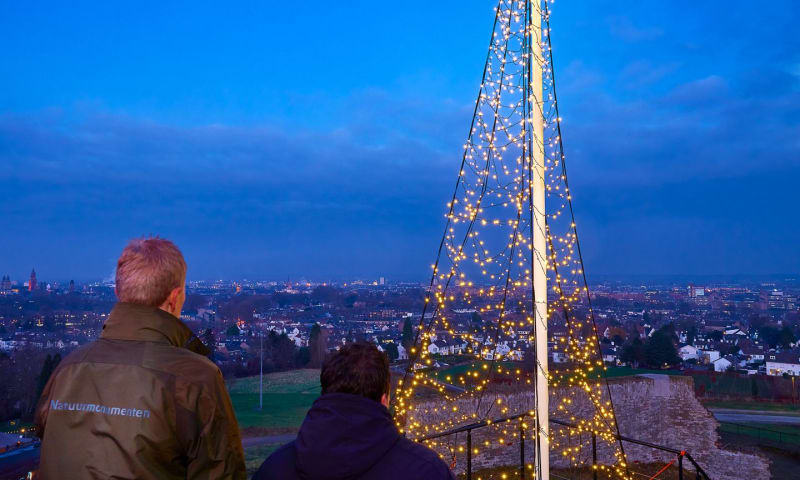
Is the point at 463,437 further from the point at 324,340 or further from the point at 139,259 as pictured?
the point at 324,340

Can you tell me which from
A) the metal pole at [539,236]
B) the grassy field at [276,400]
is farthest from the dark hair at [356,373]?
the grassy field at [276,400]

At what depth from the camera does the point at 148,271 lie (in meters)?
1.33

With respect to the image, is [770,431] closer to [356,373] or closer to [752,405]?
[752,405]

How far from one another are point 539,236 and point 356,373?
208 centimetres

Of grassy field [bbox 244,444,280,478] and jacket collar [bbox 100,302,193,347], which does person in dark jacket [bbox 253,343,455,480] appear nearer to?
jacket collar [bbox 100,302,193,347]

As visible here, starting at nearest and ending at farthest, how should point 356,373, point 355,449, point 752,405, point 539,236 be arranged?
point 355,449, point 356,373, point 539,236, point 752,405

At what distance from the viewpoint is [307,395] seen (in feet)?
54.4

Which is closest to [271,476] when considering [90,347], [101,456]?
[101,456]

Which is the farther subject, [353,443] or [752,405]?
[752,405]

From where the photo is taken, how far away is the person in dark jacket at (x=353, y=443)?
1113 millimetres

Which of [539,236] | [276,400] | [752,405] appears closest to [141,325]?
[539,236]

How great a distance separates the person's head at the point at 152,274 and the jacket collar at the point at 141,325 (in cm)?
4

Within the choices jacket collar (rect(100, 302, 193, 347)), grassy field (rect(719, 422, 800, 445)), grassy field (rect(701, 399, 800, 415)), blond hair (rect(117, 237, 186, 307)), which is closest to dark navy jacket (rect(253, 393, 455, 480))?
jacket collar (rect(100, 302, 193, 347))

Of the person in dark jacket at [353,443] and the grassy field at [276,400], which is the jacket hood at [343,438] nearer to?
the person in dark jacket at [353,443]
